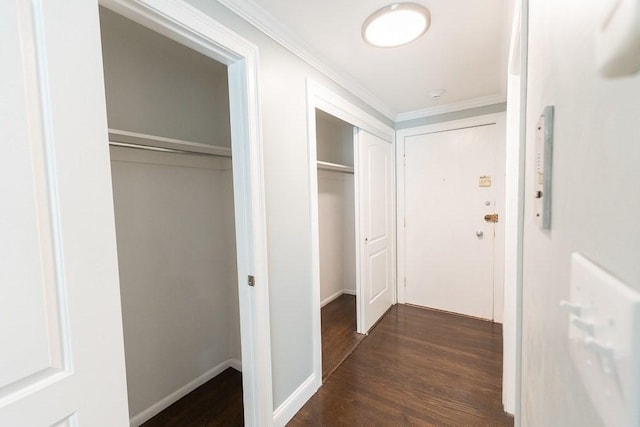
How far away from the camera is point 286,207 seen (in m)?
1.63

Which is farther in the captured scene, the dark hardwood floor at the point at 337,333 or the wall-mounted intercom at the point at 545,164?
the dark hardwood floor at the point at 337,333

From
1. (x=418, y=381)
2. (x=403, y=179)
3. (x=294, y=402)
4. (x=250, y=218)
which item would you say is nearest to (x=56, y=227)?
(x=250, y=218)

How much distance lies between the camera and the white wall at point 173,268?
1.64 metres

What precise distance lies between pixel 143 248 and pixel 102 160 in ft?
3.65

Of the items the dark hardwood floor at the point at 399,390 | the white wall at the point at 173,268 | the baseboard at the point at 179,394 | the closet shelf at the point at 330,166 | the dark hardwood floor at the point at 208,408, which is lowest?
the dark hardwood floor at the point at 208,408

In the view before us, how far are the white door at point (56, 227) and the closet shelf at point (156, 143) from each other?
29.0 inches

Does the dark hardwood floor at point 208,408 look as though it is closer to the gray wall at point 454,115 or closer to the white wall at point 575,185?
the white wall at point 575,185

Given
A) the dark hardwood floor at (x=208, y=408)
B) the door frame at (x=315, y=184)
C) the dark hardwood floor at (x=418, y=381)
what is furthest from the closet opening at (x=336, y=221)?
the dark hardwood floor at (x=208, y=408)

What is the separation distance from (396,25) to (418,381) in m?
2.29

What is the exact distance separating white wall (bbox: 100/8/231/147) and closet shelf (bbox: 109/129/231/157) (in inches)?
6.9

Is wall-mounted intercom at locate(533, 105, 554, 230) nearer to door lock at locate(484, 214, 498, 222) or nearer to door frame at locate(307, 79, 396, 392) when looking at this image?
door frame at locate(307, 79, 396, 392)

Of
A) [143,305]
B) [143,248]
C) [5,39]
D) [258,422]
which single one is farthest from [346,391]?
[5,39]

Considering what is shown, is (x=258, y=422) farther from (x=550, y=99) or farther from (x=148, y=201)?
(x=550, y=99)

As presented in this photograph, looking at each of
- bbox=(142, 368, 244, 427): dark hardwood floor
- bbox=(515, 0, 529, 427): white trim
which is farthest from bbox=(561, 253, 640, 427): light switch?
bbox=(142, 368, 244, 427): dark hardwood floor
